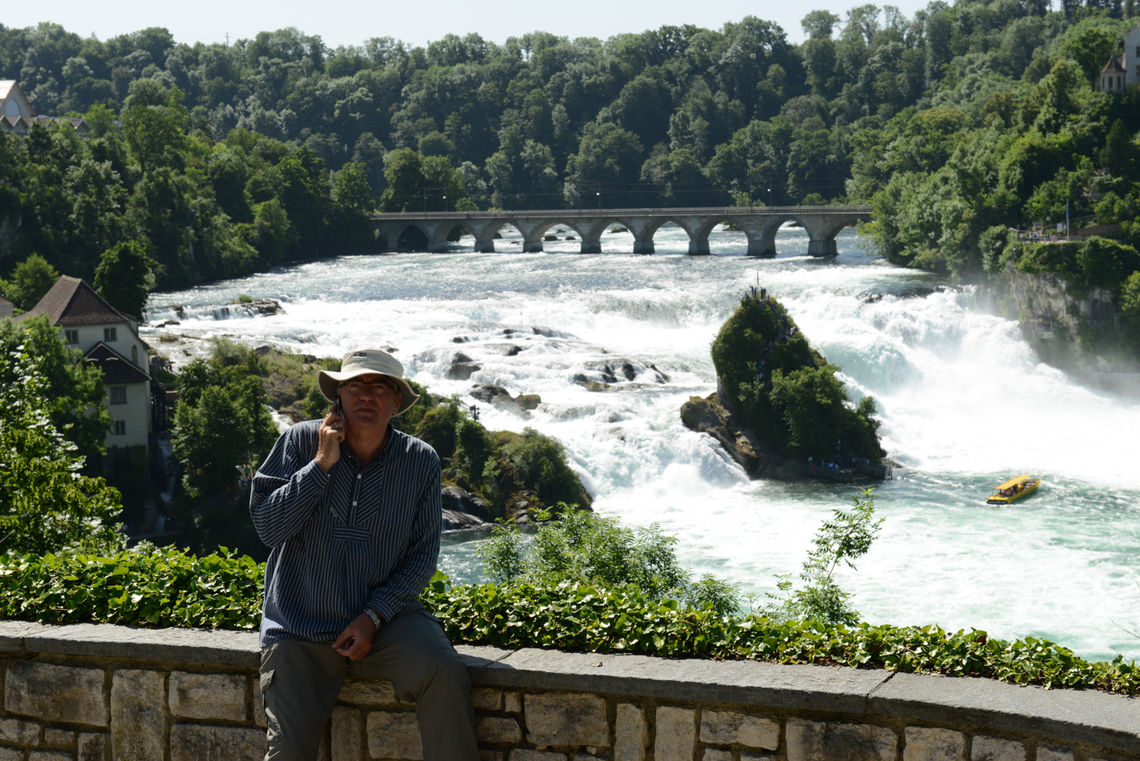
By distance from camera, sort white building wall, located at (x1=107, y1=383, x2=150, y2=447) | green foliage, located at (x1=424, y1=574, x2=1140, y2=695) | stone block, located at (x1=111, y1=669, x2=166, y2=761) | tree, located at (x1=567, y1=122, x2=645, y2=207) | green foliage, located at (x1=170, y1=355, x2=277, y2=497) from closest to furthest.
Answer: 1. green foliage, located at (x1=424, y1=574, x2=1140, y2=695)
2. stone block, located at (x1=111, y1=669, x2=166, y2=761)
3. green foliage, located at (x1=170, y1=355, x2=277, y2=497)
4. white building wall, located at (x1=107, y1=383, x2=150, y2=447)
5. tree, located at (x1=567, y1=122, x2=645, y2=207)

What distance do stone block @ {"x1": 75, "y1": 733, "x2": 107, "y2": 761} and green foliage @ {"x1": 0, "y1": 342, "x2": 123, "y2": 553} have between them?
5323 millimetres

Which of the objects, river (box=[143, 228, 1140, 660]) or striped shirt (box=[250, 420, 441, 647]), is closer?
striped shirt (box=[250, 420, 441, 647])

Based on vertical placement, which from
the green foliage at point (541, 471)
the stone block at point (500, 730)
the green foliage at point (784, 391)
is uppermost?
the stone block at point (500, 730)

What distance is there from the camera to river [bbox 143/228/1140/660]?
2777cm

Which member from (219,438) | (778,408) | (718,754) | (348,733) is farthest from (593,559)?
(778,408)

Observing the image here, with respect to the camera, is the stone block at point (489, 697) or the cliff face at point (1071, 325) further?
the cliff face at point (1071, 325)

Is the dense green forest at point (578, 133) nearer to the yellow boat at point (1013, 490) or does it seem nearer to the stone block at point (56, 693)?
the yellow boat at point (1013, 490)

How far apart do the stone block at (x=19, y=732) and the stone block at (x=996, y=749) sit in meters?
3.94

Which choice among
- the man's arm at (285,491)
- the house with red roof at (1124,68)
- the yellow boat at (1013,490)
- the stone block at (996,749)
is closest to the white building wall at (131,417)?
the yellow boat at (1013,490)

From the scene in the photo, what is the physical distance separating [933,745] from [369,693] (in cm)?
216

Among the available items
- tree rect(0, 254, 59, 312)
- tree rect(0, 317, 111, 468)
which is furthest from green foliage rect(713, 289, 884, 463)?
tree rect(0, 254, 59, 312)

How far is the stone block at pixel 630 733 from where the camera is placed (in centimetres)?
548

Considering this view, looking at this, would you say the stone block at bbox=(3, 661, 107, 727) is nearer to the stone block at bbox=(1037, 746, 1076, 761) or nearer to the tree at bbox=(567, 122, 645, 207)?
the stone block at bbox=(1037, 746, 1076, 761)

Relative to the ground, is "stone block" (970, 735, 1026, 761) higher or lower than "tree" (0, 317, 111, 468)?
higher
